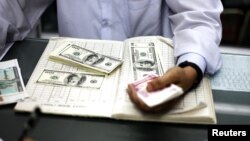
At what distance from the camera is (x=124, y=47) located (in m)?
0.83

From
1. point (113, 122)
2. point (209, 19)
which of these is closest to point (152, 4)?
point (209, 19)

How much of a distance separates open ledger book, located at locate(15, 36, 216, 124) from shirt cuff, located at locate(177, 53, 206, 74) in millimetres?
28

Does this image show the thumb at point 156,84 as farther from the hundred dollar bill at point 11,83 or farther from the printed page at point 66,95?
the hundred dollar bill at point 11,83

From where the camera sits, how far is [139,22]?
100 centimetres

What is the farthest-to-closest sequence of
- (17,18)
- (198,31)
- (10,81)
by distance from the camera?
(17,18), (198,31), (10,81)

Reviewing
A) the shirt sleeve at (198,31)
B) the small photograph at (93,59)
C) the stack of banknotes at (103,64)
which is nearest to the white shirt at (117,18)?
the shirt sleeve at (198,31)

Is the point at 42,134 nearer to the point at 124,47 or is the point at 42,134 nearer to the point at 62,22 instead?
the point at 124,47

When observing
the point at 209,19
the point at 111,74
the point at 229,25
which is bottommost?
the point at 111,74

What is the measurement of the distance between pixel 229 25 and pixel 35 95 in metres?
1.06

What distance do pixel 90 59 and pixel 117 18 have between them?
273 mm

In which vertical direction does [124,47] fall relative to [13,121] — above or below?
above

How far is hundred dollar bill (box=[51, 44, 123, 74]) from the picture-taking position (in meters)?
0.73

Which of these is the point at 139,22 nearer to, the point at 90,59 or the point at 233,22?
the point at 90,59

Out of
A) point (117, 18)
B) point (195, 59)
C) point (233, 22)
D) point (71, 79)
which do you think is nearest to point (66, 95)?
point (71, 79)
